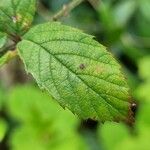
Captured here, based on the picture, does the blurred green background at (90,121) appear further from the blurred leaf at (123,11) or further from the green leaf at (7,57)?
the green leaf at (7,57)

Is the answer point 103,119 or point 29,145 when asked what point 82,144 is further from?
point 103,119

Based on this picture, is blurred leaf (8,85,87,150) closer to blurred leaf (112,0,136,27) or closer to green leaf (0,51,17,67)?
blurred leaf (112,0,136,27)

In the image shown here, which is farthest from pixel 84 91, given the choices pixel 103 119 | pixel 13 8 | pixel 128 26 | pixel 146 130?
pixel 128 26

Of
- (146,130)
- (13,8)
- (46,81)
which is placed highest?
(13,8)

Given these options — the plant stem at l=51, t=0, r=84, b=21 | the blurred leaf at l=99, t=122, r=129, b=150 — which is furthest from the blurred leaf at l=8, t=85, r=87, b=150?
the plant stem at l=51, t=0, r=84, b=21

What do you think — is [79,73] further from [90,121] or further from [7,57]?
[90,121]

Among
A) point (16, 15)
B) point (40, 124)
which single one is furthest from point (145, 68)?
point (16, 15)
